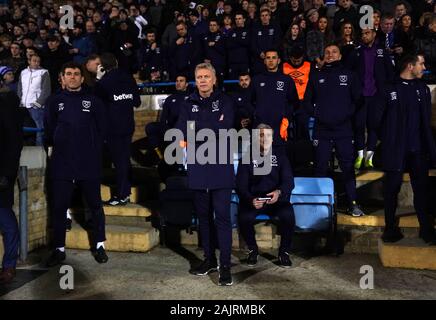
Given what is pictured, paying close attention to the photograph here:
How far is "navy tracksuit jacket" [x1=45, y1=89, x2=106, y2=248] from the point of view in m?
5.62

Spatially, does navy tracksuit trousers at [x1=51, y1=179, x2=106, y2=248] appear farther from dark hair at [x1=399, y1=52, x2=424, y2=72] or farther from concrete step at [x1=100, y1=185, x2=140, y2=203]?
dark hair at [x1=399, y1=52, x2=424, y2=72]

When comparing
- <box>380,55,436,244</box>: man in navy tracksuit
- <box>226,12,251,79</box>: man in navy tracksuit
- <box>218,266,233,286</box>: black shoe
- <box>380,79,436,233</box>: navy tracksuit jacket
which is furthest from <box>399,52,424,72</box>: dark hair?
<box>226,12,251,79</box>: man in navy tracksuit

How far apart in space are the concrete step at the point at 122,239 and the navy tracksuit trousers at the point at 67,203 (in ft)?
1.47

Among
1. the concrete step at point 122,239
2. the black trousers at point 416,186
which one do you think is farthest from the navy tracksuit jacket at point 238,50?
the black trousers at point 416,186

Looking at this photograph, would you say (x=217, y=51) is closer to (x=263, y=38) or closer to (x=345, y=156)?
(x=263, y=38)

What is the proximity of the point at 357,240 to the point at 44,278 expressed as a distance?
3.44 metres

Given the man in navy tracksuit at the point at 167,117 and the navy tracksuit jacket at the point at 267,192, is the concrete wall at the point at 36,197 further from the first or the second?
the navy tracksuit jacket at the point at 267,192

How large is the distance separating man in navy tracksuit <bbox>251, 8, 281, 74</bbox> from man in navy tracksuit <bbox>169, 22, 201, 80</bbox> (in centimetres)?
118

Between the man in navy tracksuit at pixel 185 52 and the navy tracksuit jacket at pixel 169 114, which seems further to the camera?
the man in navy tracksuit at pixel 185 52

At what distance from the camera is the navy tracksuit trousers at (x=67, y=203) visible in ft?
18.6

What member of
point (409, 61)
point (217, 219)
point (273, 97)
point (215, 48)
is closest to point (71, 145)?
point (217, 219)

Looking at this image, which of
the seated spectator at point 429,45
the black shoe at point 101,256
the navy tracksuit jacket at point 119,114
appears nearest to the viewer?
the black shoe at point 101,256

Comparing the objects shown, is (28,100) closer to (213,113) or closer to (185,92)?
(185,92)

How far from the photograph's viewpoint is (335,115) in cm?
630
